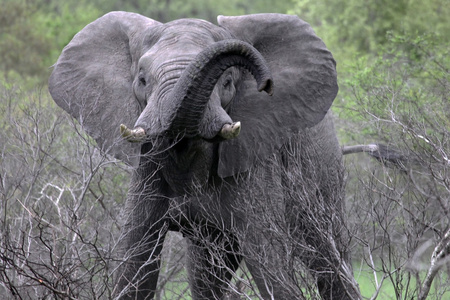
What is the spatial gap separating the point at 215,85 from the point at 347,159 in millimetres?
6398

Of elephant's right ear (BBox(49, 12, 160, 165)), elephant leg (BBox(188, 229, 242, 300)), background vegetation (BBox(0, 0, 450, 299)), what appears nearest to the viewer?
background vegetation (BBox(0, 0, 450, 299))

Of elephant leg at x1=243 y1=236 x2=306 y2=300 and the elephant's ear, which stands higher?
the elephant's ear

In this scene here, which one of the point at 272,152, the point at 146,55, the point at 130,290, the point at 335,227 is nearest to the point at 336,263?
the point at 335,227

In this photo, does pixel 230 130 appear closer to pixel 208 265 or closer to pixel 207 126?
pixel 207 126

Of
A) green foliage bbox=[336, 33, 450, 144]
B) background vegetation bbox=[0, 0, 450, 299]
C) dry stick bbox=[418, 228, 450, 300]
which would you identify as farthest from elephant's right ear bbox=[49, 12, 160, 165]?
green foliage bbox=[336, 33, 450, 144]

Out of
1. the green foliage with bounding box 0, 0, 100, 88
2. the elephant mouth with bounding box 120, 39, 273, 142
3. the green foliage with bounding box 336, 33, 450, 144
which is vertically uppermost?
→ the elephant mouth with bounding box 120, 39, 273, 142

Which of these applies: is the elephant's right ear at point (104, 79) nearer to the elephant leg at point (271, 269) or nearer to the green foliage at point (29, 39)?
the elephant leg at point (271, 269)

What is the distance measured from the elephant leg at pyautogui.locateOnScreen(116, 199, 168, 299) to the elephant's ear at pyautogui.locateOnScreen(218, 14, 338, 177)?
824mm

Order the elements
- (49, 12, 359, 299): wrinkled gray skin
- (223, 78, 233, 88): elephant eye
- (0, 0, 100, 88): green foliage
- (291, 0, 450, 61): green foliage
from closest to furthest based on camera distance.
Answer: (49, 12, 359, 299): wrinkled gray skin → (223, 78, 233, 88): elephant eye → (291, 0, 450, 61): green foliage → (0, 0, 100, 88): green foliage

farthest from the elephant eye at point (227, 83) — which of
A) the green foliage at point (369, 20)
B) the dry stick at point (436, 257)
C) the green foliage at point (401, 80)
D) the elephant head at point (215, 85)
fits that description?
the green foliage at point (369, 20)

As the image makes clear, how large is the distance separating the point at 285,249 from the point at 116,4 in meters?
27.5

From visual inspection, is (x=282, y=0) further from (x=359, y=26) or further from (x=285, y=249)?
(x=285, y=249)

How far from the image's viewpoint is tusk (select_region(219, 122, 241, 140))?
5980 mm

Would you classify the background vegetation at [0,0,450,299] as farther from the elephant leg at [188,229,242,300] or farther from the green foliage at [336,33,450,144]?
the elephant leg at [188,229,242,300]
